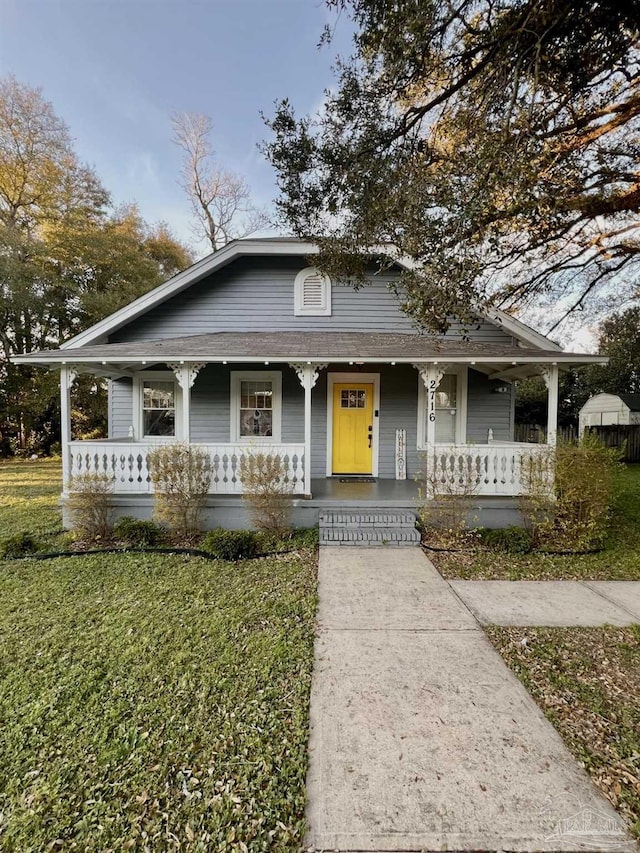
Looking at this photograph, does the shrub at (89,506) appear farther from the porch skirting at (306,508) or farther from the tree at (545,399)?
the tree at (545,399)

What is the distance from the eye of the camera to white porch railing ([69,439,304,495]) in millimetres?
6301

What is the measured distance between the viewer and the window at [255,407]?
8.37 meters

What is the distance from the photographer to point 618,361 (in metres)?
20.9

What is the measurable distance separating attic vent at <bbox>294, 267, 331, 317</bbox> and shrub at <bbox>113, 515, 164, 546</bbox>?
523 centimetres

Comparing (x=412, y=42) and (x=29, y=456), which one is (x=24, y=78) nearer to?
(x=29, y=456)

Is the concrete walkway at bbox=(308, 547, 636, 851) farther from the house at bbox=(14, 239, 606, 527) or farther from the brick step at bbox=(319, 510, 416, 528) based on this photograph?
the house at bbox=(14, 239, 606, 527)

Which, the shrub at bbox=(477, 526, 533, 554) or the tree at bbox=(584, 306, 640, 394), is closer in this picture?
the shrub at bbox=(477, 526, 533, 554)

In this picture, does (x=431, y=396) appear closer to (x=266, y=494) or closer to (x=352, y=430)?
(x=352, y=430)

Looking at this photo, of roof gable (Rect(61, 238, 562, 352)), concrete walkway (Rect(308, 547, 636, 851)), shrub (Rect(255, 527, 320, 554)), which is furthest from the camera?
roof gable (Rect(61, 238, 562, 352))

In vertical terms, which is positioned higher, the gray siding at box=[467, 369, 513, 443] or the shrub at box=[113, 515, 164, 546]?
the gray siding at box=[467, 369, 513, 443]

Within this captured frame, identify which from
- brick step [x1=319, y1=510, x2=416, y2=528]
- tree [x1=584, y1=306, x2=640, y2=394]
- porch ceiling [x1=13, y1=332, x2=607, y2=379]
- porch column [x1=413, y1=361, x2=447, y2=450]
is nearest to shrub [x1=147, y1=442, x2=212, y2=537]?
porch ceiling [x1=13, y1=332, x2=607, y2=379]

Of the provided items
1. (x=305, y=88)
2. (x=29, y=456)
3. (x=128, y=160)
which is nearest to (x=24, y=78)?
(x=128, y=160)

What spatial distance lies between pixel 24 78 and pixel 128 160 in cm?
690

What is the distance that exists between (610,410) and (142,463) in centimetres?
2339
